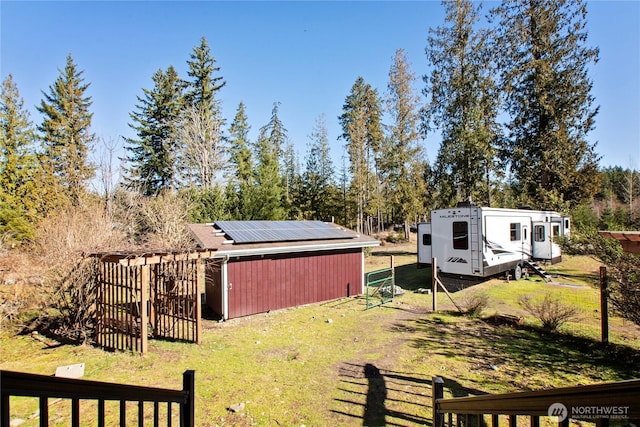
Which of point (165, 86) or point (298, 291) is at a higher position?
point (165, 86)

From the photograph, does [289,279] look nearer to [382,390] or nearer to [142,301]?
[142,301]

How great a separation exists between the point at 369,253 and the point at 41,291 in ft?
59.7

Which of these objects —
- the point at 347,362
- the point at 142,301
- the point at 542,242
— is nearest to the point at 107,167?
the point at 142,301

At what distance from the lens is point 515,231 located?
45.5 feet

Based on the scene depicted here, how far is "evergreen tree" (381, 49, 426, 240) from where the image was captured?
25.8 m

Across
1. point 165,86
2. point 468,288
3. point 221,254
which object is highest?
point 165,86

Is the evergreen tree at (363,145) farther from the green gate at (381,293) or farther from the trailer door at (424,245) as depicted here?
the green gate at (381,293)

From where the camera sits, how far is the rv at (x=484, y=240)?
1207 centimetres

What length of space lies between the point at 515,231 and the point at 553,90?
491 inches

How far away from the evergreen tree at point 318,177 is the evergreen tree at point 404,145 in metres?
5.76

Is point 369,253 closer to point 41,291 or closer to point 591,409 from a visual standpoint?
point 41,291

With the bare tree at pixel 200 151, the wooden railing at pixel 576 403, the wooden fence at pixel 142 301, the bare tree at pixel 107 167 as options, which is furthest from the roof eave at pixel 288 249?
the bare tree at pixel 200 151

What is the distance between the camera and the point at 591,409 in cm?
111

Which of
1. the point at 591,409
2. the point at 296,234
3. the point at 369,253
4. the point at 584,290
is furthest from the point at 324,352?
the point at 369,253
